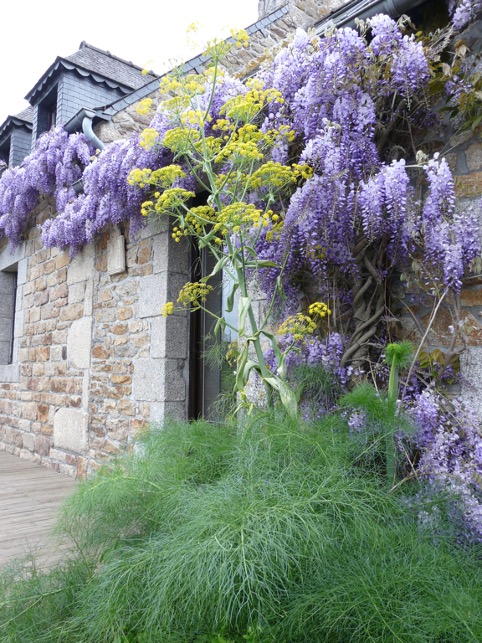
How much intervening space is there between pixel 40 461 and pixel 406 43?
504 centimetres

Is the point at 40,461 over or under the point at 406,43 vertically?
under

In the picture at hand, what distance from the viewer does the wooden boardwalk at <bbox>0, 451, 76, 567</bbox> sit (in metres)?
2.53

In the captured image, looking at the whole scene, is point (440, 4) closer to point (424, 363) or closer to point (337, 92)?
point (337, 92)

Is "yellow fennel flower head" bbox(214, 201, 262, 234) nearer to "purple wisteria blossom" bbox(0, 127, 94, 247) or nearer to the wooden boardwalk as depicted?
the wooden boardwalk

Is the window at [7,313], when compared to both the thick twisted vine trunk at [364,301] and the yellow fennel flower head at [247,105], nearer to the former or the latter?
the yellow fennel flower head at [247,105]

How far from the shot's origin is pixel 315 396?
2.41 meters

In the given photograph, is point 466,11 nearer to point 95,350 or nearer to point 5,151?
point 95,350

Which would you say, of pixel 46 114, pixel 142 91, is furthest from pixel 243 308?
pixel 46 114

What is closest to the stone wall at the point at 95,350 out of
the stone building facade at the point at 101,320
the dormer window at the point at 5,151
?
the stone building facade at the point at 101,320

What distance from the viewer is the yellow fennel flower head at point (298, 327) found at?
7.68 feet

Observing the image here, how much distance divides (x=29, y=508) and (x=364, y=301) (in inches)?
108

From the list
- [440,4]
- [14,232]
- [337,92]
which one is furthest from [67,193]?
[440,4]

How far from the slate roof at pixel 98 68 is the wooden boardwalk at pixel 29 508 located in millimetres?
4317

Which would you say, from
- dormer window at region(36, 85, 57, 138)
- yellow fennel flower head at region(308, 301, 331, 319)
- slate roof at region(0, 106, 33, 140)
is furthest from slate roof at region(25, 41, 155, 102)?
yellow fennel flower head at region(308, 301, 331, 319)
